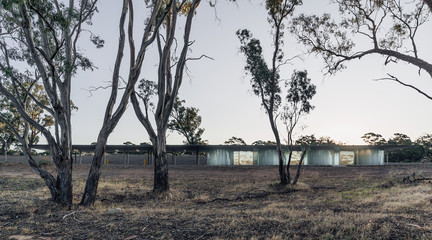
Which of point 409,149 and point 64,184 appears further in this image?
point 409,149

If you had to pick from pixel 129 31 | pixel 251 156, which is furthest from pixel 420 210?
pixel 251 156

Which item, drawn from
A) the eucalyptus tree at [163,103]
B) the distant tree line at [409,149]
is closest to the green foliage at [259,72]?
the eucalyptus tree at [163,103]

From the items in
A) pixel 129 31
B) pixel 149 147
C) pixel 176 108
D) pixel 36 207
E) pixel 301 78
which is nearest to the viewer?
pixel 36 207

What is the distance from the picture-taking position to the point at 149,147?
38094 mm

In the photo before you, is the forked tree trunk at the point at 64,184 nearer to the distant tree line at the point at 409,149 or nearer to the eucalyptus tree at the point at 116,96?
the eucalyptus tree at the point at 116,96

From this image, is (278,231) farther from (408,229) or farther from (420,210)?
(420,210)

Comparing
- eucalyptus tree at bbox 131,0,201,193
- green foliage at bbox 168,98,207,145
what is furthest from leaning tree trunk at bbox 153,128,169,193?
green foliage at bbox 168,98,207,145

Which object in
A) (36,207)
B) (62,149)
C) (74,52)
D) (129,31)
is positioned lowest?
(36,207)

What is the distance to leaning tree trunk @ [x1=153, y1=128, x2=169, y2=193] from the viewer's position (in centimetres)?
1689

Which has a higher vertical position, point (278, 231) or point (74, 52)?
point (74, 52)

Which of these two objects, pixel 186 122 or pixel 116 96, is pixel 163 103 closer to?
pixel 116 96

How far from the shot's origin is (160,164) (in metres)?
17.1

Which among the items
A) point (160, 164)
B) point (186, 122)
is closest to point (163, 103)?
point (160, 164)

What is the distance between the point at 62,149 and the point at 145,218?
5.53m
